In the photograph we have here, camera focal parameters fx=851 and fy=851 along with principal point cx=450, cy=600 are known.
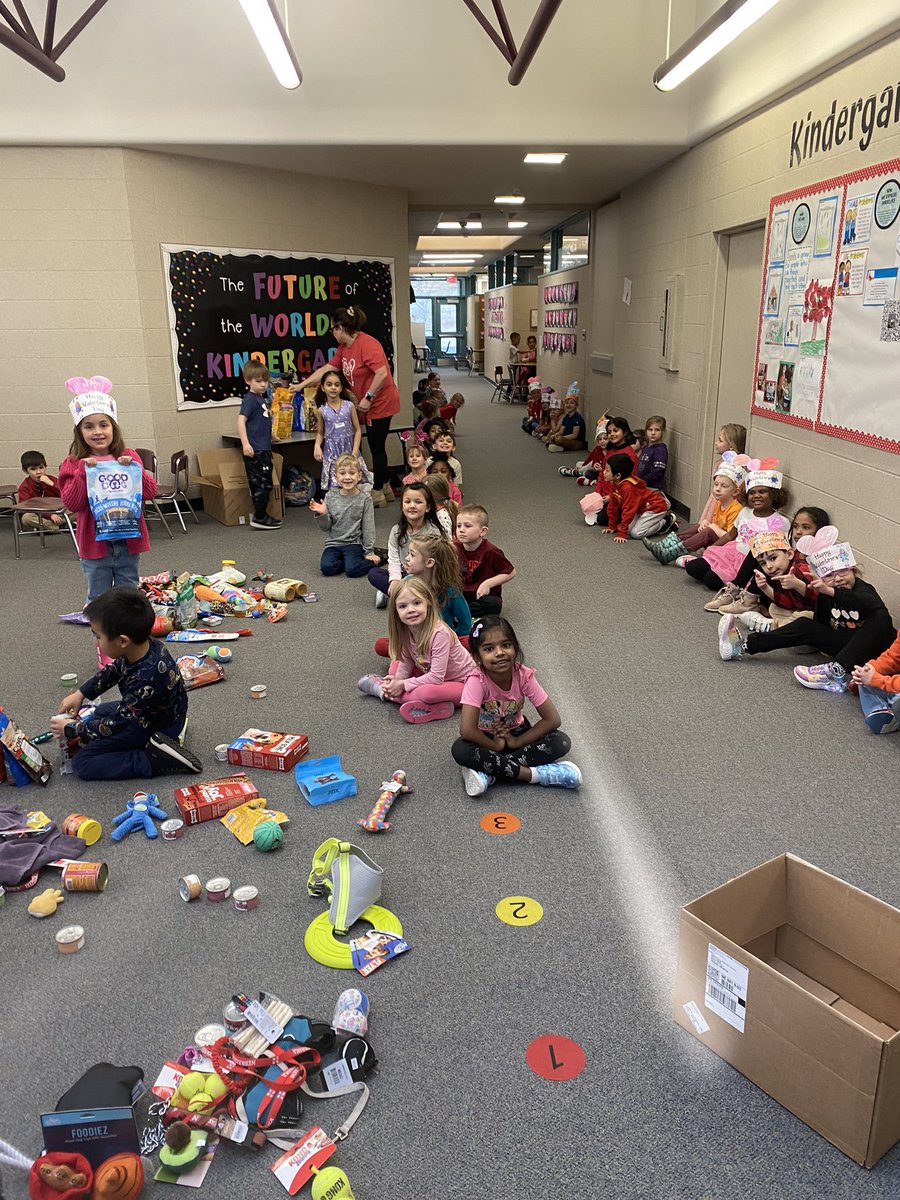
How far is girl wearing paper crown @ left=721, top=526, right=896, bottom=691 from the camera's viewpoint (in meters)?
4.28

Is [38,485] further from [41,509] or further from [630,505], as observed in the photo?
[630,505]

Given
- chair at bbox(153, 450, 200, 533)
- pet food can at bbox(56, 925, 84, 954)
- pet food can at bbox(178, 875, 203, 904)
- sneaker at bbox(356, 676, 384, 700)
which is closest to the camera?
pet food can at bbox(56, 925, 84, 954)

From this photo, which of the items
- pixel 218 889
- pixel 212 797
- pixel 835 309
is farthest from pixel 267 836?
pixel 835 309

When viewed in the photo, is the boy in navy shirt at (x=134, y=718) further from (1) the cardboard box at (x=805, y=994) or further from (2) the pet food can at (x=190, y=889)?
(1) the cardboard box at (x=805, y=994)

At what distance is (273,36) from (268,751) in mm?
4163

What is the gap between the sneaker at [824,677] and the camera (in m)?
4.32

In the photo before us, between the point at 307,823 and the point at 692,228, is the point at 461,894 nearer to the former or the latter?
the point at 307,823

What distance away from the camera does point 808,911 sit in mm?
2336

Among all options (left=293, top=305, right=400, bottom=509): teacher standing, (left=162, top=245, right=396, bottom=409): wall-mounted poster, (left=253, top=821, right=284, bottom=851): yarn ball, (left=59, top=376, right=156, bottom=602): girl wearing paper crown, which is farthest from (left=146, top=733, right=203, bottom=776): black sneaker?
(left=162, top=245, right=396, bottom=409): wall-mounted poster

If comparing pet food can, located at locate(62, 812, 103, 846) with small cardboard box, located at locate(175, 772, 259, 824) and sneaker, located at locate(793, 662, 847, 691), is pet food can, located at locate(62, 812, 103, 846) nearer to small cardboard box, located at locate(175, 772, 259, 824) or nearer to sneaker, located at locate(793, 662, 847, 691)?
small cardboard box, located at locate(175, 772, 259, 824)

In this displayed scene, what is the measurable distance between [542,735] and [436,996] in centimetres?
131

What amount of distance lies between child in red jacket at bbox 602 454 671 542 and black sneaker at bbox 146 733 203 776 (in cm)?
476

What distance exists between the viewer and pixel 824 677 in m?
4.35

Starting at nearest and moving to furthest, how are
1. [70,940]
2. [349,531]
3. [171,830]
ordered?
[70,940]
[171,830]
[349,531]
